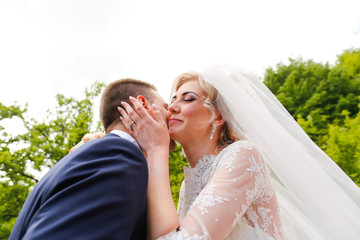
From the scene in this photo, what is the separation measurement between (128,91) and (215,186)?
134 cm

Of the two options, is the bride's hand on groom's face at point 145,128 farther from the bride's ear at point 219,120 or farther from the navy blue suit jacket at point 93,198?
the bride's ear at point 219,120

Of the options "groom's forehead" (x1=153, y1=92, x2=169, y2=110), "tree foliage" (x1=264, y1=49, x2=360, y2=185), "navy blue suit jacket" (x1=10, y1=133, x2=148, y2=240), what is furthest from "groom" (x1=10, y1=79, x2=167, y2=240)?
"tree foliage" (x1=264, y1=49, x2=360, y2=185)

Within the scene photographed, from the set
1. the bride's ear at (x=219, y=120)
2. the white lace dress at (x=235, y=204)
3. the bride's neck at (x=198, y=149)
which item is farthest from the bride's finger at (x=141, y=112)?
the bride's ear at (x=219, y=120)

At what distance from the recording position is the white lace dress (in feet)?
6.67

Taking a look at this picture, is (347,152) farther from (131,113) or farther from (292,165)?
(131,113)

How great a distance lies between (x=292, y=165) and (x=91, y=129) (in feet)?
44.8

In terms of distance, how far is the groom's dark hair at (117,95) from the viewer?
9.41 feet

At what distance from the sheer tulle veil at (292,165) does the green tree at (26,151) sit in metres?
10.9

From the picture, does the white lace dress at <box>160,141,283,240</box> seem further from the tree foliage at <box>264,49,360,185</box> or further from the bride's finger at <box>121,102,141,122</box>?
the tree foliage at <box>264,49,360,185</box>

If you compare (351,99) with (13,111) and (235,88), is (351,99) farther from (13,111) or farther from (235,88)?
(13,111)

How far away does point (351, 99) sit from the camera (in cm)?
2116

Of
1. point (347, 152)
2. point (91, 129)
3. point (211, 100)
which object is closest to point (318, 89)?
point (347, 152)

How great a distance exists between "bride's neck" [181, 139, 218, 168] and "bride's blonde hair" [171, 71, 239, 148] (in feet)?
0.49

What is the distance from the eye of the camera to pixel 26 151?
1401 cm
